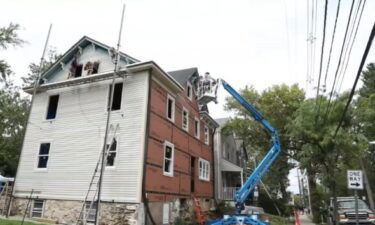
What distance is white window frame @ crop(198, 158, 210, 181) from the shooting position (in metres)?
23.9

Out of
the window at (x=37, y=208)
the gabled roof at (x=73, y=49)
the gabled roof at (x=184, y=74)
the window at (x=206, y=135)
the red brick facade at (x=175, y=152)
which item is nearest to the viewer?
the red brick facade at (x=175, y=152)

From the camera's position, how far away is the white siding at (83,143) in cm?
1553

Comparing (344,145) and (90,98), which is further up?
(90,98)

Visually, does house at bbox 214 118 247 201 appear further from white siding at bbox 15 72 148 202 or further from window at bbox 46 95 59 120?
window at bbox 46 95 59 120

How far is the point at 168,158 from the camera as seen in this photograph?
18344 mm

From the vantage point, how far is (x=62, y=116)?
60.8 feet

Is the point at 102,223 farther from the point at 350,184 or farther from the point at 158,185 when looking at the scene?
the point at 350,184

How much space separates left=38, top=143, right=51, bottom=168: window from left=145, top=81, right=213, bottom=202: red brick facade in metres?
6.64

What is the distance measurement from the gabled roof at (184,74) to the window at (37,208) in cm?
1165

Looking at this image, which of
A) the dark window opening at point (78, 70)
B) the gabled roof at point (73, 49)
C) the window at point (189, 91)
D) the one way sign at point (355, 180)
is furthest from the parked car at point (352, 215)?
the dark window opening at point (78, 70)

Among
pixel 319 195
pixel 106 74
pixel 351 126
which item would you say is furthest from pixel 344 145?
pixel 106 74

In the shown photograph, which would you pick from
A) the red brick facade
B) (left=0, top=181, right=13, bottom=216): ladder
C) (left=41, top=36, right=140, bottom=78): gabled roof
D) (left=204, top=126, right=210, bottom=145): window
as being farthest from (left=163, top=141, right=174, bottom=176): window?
(left=0, top=181, right=13, bottom=216): ladder

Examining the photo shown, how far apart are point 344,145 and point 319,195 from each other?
12685 millimetres

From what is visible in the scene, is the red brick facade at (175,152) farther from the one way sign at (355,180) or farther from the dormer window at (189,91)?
the one way sign at (355,180)
